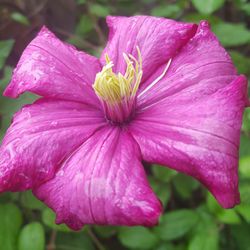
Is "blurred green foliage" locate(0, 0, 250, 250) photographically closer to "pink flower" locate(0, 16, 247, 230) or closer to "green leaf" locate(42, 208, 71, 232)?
"green leaf" locate(42, 208, 71, 232)

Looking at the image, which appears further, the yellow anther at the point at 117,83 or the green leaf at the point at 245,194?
the green leaf at the point at 245,194

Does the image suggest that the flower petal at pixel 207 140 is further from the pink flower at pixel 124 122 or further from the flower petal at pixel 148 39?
the flower petal at pixel 148 39

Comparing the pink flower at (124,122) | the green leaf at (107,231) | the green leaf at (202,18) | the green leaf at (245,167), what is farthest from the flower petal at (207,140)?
the green leaf at (202,18)

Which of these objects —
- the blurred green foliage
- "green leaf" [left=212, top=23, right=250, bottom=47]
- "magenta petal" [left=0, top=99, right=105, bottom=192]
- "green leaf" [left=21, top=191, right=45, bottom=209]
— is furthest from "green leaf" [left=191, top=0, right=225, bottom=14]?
"green leaf" [left=21, top=191, right=45, bottom=209]

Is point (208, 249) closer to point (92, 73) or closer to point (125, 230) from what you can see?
point (125, 230)

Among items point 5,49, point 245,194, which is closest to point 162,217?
point 245,194
